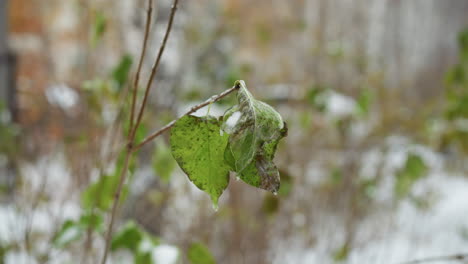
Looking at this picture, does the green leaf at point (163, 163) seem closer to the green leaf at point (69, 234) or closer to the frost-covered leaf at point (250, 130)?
the green leaf at point (69, 234)

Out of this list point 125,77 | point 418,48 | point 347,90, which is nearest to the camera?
point 125,77

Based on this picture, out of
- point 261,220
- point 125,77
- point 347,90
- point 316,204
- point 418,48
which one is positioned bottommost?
point 125,77

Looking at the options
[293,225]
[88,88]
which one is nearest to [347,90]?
[293,225]

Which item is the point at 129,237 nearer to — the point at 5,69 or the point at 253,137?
the point at 253,137

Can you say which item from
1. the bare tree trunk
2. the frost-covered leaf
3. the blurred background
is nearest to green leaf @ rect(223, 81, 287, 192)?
the frost-covered leaf

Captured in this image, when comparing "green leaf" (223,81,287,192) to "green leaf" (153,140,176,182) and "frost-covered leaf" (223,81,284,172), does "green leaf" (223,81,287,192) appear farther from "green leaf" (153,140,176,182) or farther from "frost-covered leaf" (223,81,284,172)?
"green leaf" (153,140,176,182)

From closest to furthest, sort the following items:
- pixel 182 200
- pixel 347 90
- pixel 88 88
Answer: pixel 88 88 < pixel 182 200 < pixel 347 90

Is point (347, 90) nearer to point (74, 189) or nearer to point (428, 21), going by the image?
point (74, 189)
